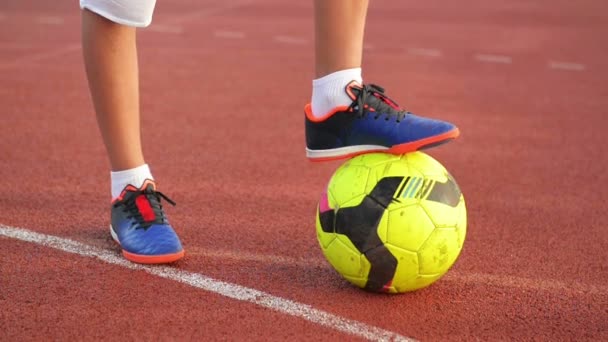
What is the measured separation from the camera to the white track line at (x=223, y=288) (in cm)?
305

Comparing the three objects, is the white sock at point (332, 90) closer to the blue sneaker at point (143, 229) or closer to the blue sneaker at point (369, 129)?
the blue sneaker at point (369, 129)

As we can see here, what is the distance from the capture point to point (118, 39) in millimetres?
3529

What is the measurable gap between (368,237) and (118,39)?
1277 mm

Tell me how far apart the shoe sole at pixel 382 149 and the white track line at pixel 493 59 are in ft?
20.0

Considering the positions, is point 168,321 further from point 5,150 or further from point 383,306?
point 5,150

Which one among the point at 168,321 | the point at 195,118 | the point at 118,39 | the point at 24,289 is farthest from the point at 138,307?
the point at 195,118

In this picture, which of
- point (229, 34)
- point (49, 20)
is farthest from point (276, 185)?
point (49, 20)

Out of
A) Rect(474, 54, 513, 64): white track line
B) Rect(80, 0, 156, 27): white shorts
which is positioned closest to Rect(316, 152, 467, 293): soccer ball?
Rect(80, 0, 156, 27): white shorts

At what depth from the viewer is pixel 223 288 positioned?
3373 mm

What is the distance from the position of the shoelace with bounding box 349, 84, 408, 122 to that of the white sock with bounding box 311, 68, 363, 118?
39 millimetres

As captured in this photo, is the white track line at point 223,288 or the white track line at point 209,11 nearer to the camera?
the white track line at point 223,288

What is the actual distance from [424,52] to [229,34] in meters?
2.56

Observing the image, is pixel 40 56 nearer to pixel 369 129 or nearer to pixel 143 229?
pixel 143 229

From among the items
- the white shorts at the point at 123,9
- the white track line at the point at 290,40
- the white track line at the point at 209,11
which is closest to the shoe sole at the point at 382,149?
Answer: the white shorts at the point at 123,9
